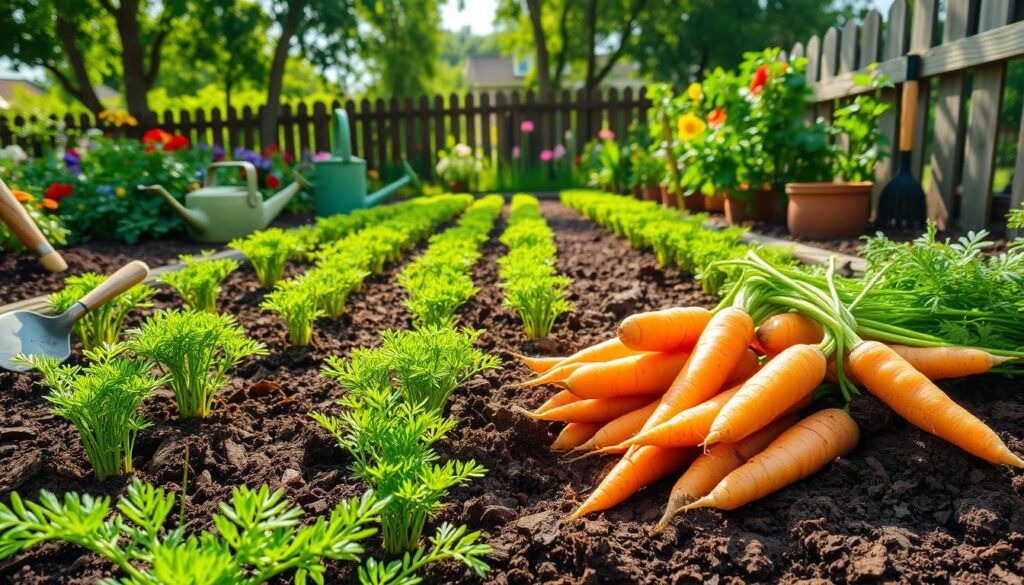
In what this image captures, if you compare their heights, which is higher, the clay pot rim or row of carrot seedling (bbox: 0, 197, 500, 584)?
the clay pot rim

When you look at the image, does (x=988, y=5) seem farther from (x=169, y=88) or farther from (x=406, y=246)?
(x=169, y=88)

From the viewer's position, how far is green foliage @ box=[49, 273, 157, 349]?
2.42 meters

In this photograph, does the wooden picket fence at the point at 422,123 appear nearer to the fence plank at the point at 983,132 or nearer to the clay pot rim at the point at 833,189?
the clay pot rim at the point at 833,189

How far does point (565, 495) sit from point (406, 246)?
3.81 meters

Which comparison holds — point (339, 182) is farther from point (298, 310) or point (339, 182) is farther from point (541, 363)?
point (541, 363)

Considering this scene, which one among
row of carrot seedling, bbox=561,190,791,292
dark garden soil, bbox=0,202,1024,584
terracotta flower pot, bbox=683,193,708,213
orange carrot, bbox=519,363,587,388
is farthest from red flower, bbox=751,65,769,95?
orange carrot, bbox=519,363,587,388

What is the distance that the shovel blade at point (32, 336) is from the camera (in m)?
2.24

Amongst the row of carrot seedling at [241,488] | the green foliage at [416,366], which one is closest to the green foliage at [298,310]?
the row of carrot seedling at [241,488]

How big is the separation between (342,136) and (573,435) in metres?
5.86

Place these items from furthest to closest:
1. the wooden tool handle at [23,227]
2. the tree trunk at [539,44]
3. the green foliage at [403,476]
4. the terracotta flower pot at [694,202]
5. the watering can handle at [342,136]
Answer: the tree trunk at [539,44] < the terracotta flower pot at [694,202] < the watering can handle at [342,136] < the wooden tool handle at [23,227] < the green foliage at [403,476]

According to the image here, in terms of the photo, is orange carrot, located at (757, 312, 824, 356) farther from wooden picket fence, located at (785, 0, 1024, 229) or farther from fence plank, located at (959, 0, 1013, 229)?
fence plank, located at (959, 0, 1013, 229)

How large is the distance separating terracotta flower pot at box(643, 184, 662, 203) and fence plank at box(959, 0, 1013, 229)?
4199mm

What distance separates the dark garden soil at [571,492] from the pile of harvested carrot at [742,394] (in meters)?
0.06

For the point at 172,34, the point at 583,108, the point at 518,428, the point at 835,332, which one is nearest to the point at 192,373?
the point at 518,428
